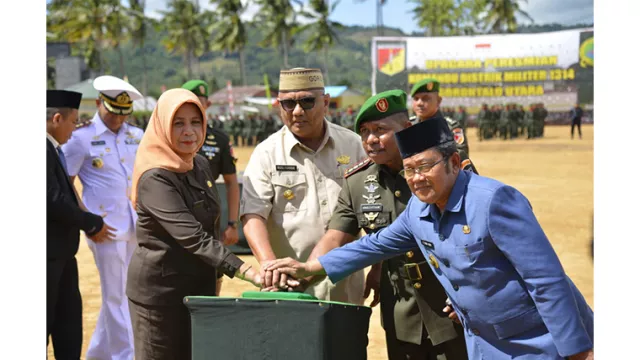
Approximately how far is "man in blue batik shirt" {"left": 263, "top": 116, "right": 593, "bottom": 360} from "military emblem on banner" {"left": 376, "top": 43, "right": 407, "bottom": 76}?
101 feet

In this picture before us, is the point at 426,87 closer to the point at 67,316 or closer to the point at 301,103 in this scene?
the point at 301,103

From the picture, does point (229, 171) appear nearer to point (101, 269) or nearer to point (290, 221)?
point (101, 269)

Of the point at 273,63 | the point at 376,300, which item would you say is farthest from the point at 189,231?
the point at 273,63

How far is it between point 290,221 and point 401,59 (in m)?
30.4

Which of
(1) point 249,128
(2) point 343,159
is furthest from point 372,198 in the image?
(1) point 249,128

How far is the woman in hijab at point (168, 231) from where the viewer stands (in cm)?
349

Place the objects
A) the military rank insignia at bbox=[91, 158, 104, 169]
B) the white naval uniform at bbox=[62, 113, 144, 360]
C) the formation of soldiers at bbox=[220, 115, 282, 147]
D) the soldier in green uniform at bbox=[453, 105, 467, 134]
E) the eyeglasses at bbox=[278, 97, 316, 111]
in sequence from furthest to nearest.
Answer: the formation of soldiers at bbox=[220, 115, 282, 147] < the soldier in green uniform at bbox=[453, 105, 467, 134] < the military rank insignia at bbox=[91, 158, 104, 169] < the white naval uniform at bbox=[62, 113, 144, 360] < the eyeglasses at bbox=[278, 97, 316, 111]

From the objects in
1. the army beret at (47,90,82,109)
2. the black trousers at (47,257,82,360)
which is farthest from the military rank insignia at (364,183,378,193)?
the army beret at (47,90,82,109)

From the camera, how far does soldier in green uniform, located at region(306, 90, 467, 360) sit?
11.5ft

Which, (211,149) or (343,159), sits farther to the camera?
(211,149)

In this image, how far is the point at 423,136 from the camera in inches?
110

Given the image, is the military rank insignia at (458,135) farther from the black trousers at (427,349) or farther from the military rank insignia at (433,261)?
the military rank insignia at (433,261)

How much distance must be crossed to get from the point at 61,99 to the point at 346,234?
95.1 inches

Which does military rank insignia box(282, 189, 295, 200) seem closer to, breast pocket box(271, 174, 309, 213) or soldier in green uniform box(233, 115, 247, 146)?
breast pocket box(271, 174, 309, 213)
